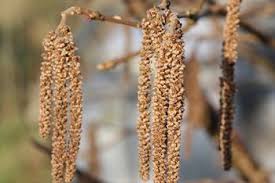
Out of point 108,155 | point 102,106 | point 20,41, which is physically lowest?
point 108,155

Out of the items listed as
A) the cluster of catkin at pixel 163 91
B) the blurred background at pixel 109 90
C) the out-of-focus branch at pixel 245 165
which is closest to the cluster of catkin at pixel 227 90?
the cluster of catkin at pixel 163 91

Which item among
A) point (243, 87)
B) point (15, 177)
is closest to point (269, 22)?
point (243, 87)

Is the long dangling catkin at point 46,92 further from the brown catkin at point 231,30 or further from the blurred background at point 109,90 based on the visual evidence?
the blurred background at point 109,90

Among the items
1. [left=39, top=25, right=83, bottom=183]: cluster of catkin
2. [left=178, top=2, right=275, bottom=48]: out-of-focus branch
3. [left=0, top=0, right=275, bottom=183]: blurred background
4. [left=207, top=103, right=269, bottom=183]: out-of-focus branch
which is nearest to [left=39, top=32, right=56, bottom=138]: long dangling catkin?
[left=39, top=25, right=83, bottom=183]: cluster of catkin

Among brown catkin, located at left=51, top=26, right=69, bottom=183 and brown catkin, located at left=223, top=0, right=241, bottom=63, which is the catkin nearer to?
brown catkin, located at left=51, top=26, right=69, bottom=183

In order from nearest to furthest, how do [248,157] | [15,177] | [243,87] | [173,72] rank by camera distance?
[173,72] < [248,157] < [15,177] < [243,87]

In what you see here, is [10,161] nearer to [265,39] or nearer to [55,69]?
[265,39]

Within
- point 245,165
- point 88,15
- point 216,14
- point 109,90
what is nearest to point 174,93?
point 88,15
